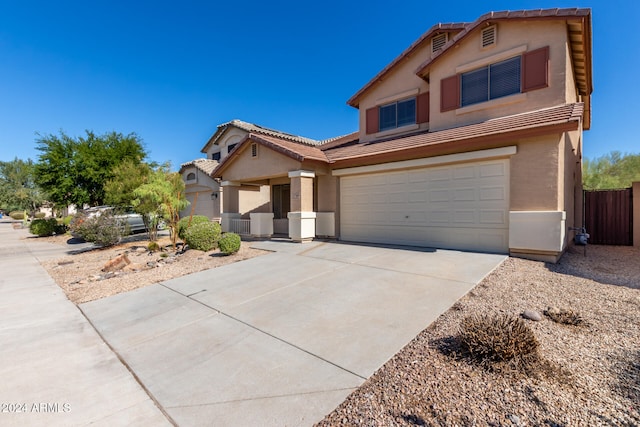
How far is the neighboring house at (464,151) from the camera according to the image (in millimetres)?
7996

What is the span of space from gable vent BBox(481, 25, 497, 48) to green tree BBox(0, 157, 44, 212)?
169 ft

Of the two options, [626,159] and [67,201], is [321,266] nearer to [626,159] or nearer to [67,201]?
[67,201]

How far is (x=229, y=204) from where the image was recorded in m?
15.5

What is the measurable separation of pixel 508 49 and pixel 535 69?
1167mm

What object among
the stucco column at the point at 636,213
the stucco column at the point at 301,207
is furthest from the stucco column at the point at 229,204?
the stucco column at the point at 636,213

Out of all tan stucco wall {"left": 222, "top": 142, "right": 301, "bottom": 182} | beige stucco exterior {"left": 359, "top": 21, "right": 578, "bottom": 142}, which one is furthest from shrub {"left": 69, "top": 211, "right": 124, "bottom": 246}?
beige stucco exterior {"left": 359, "top": 21, "right": 578, "bottom": 142}

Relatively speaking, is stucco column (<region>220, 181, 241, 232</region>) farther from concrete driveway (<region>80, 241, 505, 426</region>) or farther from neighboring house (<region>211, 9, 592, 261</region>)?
concrete driveway (<region>80, 241, 505, 426</region>)

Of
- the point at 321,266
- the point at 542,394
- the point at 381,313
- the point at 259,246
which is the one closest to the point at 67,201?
the point at 259,246

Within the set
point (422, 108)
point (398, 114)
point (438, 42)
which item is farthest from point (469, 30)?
point (398, 114)

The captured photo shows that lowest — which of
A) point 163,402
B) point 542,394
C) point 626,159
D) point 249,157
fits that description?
point 163,402

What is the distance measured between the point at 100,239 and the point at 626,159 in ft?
145

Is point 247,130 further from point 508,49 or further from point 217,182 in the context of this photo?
point 508,49

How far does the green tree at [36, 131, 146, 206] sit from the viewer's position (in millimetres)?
19141

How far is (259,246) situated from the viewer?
38.0 feet
